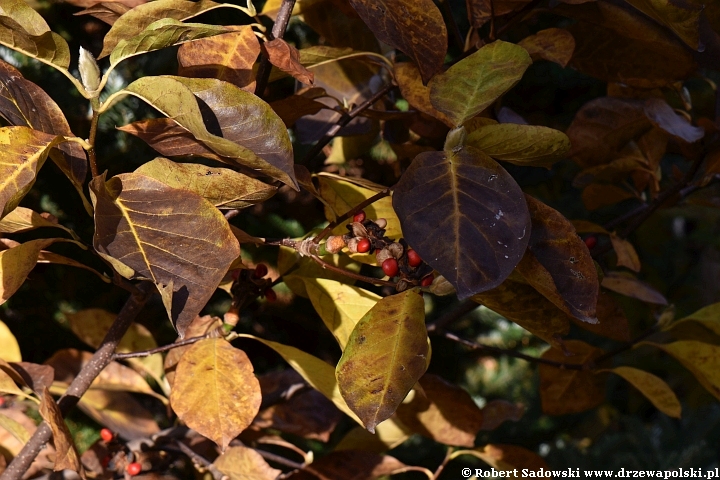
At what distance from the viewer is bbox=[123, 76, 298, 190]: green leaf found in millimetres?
498

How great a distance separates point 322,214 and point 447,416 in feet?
1.56

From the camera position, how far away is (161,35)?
0.55 meters

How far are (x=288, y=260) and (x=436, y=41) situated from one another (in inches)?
15.2

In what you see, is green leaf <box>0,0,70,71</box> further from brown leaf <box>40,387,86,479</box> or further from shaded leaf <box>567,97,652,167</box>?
shaded leaf <box>567,97,652,167</box>

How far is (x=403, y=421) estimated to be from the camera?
1.09m

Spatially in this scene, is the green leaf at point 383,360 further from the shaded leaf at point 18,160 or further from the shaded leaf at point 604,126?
the shaded leaf at point 604,126

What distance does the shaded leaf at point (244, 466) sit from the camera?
2.93ft

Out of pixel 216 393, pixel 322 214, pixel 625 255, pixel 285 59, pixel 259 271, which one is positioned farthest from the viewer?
pixel 322 214

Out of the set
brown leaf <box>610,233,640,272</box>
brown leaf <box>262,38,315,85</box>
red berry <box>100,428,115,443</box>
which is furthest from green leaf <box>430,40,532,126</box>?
red berry <box>100,428,115,443</box>

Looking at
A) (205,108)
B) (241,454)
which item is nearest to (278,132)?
(205,108)

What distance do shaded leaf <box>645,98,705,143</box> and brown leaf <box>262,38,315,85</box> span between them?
48 centimetres

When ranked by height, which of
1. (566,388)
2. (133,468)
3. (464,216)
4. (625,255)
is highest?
(464,216)

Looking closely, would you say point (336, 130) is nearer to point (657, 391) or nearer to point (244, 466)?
point (244, 466)

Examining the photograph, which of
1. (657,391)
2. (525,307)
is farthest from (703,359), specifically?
(525,307)
